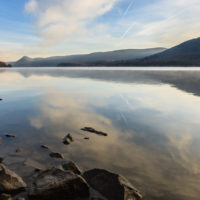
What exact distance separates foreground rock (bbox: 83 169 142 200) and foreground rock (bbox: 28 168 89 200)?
1.44 ft

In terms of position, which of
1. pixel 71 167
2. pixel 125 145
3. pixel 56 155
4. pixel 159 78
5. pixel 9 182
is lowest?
pixel 159 78

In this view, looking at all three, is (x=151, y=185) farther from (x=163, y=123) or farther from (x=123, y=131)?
(x=163, y=123)

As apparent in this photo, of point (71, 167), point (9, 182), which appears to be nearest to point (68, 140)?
point (71, 167)

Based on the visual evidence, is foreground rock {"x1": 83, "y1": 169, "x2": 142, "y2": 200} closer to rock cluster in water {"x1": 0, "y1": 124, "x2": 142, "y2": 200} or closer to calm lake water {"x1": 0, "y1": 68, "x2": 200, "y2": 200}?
rock cluster in water {"x1": 0, "y1": 124, "x2": 142, "y2": 200}

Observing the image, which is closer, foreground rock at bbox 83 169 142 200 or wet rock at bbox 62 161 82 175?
foreground rock at bbox 83 169 142 200

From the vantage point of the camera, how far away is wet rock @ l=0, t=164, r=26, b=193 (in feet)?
16.6

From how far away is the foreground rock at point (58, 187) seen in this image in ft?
15.6

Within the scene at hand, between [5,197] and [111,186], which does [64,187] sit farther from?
[5,197]

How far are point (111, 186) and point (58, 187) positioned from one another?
1449 millimetres

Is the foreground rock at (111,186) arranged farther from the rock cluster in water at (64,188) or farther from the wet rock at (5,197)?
the wet rock at (5,197)

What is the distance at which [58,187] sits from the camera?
15.9 feet

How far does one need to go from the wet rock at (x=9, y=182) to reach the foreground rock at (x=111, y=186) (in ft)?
6.03

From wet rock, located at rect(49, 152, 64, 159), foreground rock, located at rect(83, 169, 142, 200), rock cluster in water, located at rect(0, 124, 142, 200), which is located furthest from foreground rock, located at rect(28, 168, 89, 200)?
wet rock, located at rect(49, 152, 64, 159)

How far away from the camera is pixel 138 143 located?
8828mm
